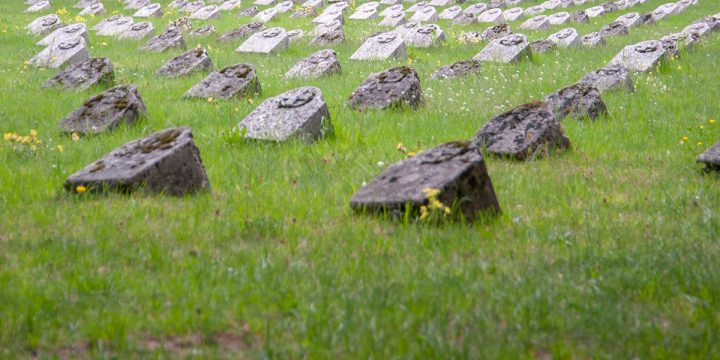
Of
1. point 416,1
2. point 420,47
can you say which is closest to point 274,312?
point 420,47

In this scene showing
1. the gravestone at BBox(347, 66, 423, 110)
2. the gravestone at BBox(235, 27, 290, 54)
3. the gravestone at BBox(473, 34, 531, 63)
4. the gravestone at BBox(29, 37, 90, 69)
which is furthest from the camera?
the gravestone at BBox(235, 27, 290, 54)

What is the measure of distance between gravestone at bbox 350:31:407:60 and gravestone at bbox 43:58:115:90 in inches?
213

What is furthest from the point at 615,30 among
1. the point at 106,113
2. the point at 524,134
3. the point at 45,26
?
the point at 106,113

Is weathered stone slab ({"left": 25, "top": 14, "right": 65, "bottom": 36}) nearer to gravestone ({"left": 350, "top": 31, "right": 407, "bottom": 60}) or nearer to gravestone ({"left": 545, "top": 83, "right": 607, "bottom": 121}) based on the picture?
gravestone ({"left": 350, "top": 31, "right": 407, "bottom": 60})

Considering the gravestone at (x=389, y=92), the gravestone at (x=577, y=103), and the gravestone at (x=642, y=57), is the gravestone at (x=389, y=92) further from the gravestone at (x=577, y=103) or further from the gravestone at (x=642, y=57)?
A: the gravestone at (x=642, y=57)

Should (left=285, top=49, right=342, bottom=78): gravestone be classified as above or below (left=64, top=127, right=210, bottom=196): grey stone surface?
below

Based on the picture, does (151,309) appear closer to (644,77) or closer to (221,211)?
(221,211)

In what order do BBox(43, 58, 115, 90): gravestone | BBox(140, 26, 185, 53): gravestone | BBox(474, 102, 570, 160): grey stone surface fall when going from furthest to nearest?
BBox(140, 26, 185, 53): gravestone
BBox(43, 58, 115, 90): gravestone
BBox(474, 102, 570, 160): grey stone surface

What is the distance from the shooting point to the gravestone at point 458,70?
13227 millimetres

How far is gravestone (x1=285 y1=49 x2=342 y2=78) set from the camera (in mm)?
13258

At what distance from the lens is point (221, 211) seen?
5.65 metres

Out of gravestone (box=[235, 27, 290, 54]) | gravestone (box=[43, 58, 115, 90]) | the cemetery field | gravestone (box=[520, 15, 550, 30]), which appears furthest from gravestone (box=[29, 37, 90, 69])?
gravestone (box=[520, 15, 550, 30])

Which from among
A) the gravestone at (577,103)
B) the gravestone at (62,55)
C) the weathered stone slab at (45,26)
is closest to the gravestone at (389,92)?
the gravestone at (577,103)

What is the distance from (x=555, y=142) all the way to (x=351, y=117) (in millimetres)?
2691
